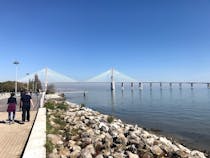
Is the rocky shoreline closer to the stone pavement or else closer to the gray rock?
the gray rock

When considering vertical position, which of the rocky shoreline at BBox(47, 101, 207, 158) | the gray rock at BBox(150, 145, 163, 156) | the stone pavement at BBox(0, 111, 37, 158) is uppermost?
the stone pavement at BBox(0, 111, 37, 158)

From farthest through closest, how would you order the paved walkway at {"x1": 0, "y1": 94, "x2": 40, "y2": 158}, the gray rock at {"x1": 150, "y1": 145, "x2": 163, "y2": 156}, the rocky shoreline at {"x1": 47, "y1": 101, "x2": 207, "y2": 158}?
1. the gray rock at {"x1": 150, "y1": 145, "x2": 163, "y2": 156}
2. the rocky shoreline at {"x1": 47, "y1": 101, "x2": 207, "y2": 158}
3. the paved walkway at {"x1": 0, "y1": 94, "x2": 40, "y2": 158}

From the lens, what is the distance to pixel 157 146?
11.6 meters

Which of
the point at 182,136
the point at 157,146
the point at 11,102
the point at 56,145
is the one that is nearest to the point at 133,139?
the point at 157,146

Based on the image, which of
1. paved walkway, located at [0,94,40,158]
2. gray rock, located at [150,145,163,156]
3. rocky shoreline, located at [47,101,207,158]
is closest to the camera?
paved walkway, located at [0,94,40,158]

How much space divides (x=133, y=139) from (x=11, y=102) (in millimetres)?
6673

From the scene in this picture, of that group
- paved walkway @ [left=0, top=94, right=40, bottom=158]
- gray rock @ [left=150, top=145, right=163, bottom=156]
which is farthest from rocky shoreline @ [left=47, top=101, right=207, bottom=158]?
paved walkway @ [left=0, top=94, right=40, bottom=158]

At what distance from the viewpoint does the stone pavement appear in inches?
346

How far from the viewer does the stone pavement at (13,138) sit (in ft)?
28.8

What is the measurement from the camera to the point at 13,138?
10.9 m

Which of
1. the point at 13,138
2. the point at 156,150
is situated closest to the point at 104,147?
the point at 156,150

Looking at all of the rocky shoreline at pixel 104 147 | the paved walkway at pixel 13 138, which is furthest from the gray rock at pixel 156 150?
the paved walkway at pixel 13 138

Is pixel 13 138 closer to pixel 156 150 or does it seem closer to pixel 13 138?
pixel 13 138

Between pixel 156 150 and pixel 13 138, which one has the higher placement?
pixel 13 138
